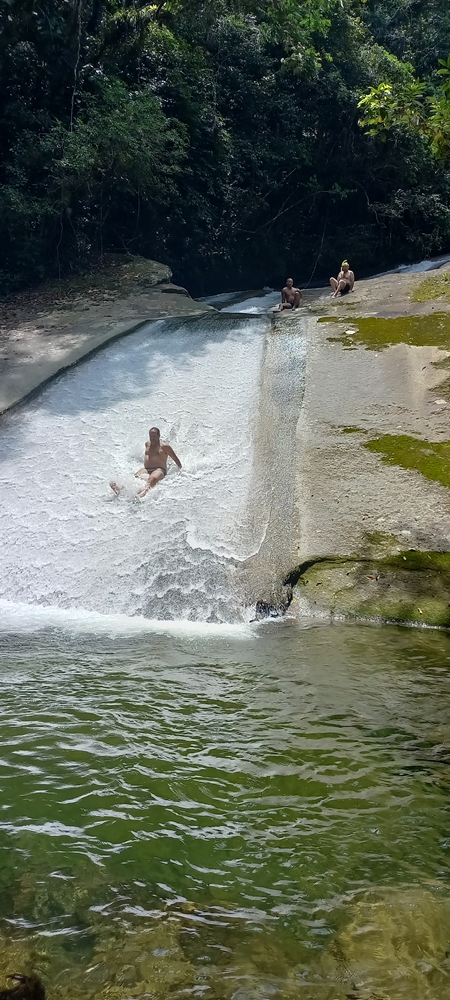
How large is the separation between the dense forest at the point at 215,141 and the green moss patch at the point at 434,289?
259 centimetres

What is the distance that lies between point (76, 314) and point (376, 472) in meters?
8.59

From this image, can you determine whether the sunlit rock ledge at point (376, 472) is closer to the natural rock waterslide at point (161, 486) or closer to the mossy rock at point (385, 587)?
the mossy rock at point (385, 587)

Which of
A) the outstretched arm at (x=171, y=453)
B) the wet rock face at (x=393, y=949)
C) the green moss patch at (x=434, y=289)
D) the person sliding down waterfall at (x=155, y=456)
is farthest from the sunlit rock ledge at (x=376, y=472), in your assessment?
the wet rock face at (x=393, y=949)

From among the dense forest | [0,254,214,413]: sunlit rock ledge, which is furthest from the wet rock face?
the dense forest

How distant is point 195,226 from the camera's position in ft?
68.0

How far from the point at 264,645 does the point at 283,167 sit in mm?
19140

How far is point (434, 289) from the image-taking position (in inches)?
528

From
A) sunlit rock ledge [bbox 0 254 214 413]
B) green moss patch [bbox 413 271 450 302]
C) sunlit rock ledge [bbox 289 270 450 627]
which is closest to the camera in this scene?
sunlit rock ledge [bbox 289 270 450 627]

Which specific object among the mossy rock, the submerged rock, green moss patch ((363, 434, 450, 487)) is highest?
green moss patch ((363, 434, 450, 487))

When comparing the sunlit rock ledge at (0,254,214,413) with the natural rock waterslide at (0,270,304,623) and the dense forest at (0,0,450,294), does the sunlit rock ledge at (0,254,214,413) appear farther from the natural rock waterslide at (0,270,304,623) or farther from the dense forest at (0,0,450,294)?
the dense forest at (0,0,450,294)

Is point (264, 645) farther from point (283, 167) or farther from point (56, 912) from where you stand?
point (283, 167)

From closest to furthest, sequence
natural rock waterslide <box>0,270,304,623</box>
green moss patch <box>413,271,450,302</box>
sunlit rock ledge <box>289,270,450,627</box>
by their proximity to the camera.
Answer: sunlit rock ledge <box>289,270,450,627</box> < natural rock waterslide <box>0,270,304,623</box> < green moss patch <box>413,271,450,302</box>

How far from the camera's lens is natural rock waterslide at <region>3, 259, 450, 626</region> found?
743cm

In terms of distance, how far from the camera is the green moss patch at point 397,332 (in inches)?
443
